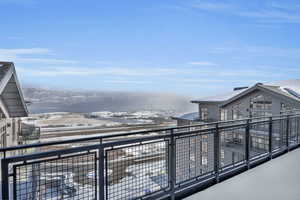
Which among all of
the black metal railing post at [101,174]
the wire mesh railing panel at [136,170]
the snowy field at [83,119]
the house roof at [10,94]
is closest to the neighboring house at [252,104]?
the snowy field at [83,119]

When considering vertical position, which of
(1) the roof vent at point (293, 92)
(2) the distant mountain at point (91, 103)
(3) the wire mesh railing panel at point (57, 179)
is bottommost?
(3) the wire mesh railing panel at point (57, 179)

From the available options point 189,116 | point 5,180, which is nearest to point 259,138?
point 5,180

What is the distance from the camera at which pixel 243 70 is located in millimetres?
39531

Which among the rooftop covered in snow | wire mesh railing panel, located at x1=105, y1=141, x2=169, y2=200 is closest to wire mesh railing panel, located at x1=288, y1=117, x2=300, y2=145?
wire mesh railing panel, located at x1=105, y1=141, x2=169, y2=200

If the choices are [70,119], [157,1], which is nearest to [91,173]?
[157,1]

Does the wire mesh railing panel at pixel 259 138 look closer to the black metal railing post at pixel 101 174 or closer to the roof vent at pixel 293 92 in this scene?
the black metal railing post at pixel 101 174

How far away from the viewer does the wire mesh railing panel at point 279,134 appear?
6563mm

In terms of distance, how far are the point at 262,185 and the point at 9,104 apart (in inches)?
454

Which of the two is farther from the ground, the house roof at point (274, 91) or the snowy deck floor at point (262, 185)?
the house roof at point (274, 91)

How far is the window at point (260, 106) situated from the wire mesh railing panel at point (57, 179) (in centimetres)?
1669

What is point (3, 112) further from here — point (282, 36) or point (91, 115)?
point (282, 36)

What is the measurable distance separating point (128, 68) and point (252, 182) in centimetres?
5326

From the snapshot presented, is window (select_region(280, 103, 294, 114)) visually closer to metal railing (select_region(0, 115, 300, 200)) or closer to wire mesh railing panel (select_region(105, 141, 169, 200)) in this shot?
metal railing (select_region(0, 115, 300, 200))

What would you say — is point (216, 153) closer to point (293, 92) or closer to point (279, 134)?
point (279, 134)
